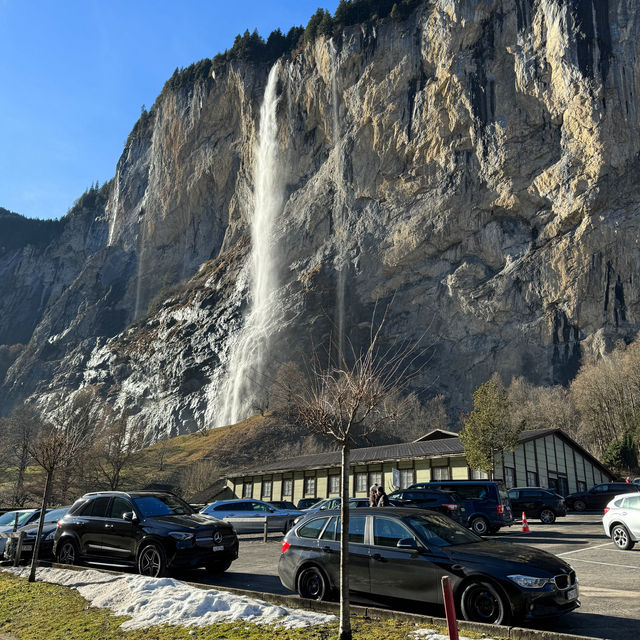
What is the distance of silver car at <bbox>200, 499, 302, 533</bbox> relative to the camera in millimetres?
23797

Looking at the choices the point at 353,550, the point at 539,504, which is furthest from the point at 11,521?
the point at 539,504

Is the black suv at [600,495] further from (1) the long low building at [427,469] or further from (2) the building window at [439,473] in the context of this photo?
(2) the building window at [439,473]

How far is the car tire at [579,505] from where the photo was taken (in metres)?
30.5

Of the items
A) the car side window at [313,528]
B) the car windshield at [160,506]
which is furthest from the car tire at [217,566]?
the car side window at [313,528]

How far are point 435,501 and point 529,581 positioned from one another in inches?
477

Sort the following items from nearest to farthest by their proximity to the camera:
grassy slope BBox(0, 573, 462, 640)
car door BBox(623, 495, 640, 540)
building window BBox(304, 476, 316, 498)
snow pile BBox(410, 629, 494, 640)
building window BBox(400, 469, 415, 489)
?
snow pile BBox(410, 629, 494, 640), grassy slope BBox(0, 573, 462, 640), car door BBox(623, 495, 640, 540), building window BBox(400, 469, 415, 489), building window BBox(304, 476, 316, 498)

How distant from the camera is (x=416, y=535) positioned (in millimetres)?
8281

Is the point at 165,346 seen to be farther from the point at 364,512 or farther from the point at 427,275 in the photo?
the point at 364,512

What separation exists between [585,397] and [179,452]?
47.4 meters

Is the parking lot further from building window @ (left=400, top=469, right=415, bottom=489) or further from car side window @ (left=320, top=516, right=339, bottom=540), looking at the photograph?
building window @ (left=400, top=469, right=415, bottom=489)

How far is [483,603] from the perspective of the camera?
7.27m

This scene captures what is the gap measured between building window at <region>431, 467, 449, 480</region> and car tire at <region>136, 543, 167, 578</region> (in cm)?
2427

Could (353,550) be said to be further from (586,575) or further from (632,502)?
(632,502)

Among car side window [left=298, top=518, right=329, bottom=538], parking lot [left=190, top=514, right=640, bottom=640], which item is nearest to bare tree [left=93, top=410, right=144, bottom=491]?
parking lot [left=190, top=514, right=640, bottom=640]
